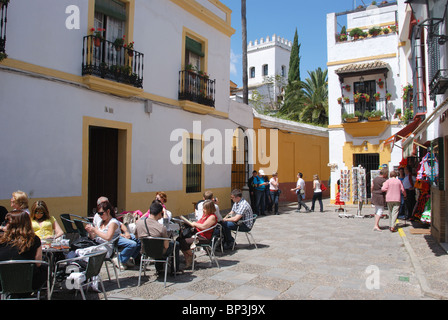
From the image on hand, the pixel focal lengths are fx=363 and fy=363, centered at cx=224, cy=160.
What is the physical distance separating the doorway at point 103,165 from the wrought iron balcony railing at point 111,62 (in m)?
1.64

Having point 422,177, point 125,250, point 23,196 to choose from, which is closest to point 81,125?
point 23,196

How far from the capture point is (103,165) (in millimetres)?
10562

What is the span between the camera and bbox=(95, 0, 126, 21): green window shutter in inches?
371

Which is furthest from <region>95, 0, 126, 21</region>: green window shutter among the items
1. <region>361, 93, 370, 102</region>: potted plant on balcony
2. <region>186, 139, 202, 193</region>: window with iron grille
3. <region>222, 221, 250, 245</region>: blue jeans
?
<region>361, 93, 370, 102</region>: potted plant on balcony

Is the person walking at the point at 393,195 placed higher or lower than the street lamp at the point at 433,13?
lower

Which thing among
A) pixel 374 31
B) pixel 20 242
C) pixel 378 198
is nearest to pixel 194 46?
pixel 378 198

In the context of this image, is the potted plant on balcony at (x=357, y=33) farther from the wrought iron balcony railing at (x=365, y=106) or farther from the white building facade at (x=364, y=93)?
the wrought iron balcony railing at (x=365, y=106)

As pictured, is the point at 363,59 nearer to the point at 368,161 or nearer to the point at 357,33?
the point at 357,33

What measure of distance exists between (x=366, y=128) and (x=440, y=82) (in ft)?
32.5

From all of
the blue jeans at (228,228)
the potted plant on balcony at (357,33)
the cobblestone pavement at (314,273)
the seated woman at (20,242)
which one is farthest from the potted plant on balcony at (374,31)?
the seated woman at (20,242)

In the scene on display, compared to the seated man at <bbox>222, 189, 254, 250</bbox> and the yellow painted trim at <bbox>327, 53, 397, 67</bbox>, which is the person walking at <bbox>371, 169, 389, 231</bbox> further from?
the yellow painted trim at <bbox>327, 53, 397, 67</bbox>

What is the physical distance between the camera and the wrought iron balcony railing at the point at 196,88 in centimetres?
1191

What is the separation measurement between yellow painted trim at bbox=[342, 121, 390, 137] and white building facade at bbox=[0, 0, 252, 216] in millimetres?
5269
